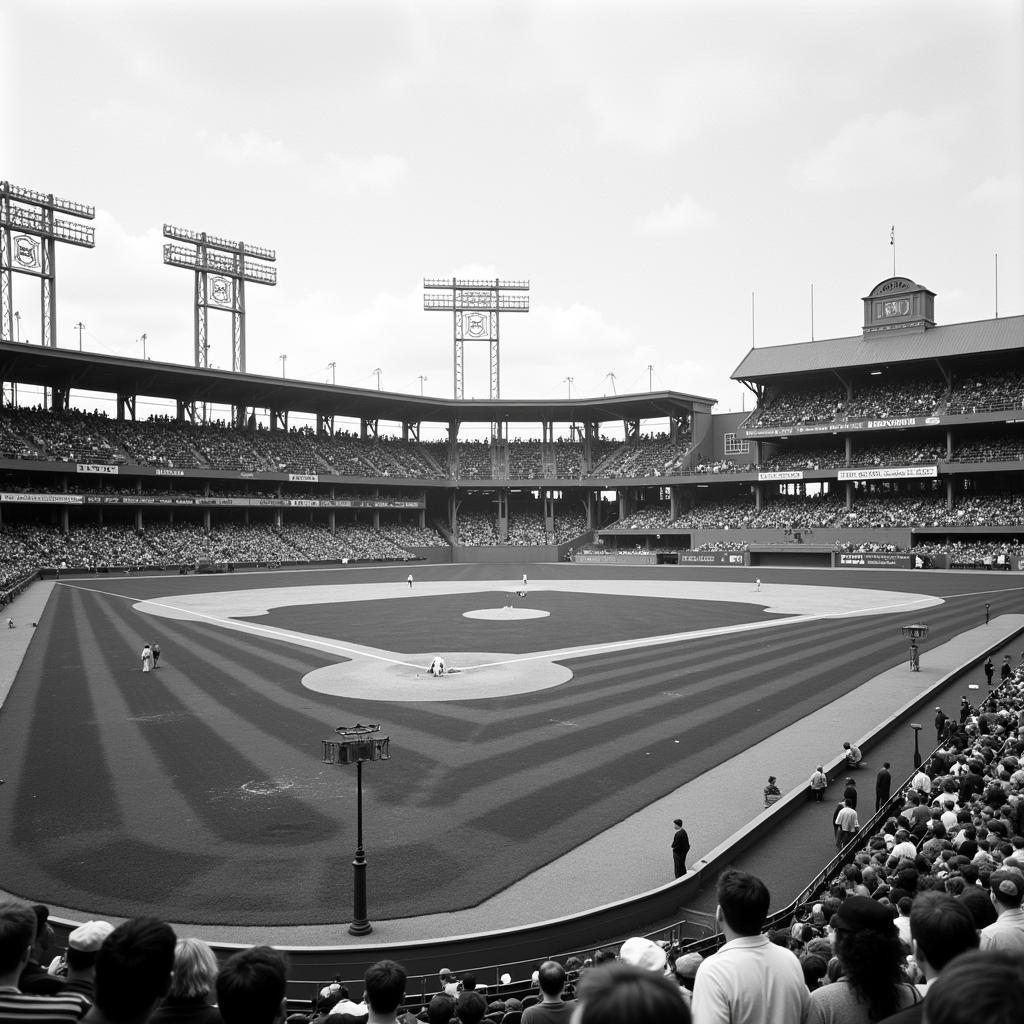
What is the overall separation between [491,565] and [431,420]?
25.8 m

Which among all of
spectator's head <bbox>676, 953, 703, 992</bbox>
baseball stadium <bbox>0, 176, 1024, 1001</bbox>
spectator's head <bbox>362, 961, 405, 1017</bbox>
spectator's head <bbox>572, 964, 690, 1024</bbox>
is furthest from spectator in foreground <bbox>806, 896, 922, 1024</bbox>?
baseball stadium <bbox>0, 176, 1024, 1001</bbox>

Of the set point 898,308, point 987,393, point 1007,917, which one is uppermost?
point 898,308

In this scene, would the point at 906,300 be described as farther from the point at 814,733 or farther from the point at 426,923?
the point at 426,923

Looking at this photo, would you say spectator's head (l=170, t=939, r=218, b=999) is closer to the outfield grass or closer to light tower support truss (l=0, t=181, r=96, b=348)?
the outfield grass

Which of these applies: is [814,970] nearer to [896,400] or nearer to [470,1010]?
[470,1010]

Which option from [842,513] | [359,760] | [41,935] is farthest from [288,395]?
[41,935]

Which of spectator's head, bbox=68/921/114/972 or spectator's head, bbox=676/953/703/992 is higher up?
spectator's head, bbox=68/921/114/972

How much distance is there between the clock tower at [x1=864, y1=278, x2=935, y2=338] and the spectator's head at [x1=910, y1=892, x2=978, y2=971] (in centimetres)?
8559

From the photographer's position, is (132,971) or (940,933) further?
(132,971)

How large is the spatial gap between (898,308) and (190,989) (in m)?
87.9

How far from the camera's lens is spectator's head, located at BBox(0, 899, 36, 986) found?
4.21 metres

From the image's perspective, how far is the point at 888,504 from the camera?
73.7 metres

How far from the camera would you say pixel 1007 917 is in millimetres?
5324

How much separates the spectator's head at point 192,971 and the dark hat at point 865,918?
3182 mm
